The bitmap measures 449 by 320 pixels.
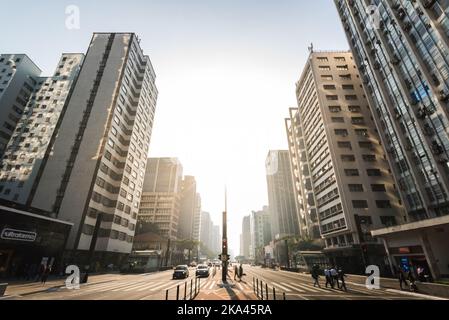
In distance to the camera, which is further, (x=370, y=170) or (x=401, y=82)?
(x=370, y=170)

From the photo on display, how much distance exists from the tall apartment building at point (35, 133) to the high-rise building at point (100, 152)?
16.9 inches

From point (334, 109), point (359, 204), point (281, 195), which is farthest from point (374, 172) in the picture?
point (281, 195)

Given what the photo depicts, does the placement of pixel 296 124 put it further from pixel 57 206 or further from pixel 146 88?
pixel 57 206

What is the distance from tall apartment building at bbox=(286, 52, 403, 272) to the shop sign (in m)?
43.3

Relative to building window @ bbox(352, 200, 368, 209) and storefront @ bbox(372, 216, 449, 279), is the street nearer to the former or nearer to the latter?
storefront @ bbox(372, 216, 449, 279)

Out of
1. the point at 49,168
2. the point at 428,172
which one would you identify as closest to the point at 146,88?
the point at 49,168

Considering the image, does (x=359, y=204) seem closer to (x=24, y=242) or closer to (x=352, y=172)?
(x=352, y=172)

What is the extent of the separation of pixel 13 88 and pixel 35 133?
643 inches

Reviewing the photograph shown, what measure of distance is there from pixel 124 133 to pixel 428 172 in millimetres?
56477

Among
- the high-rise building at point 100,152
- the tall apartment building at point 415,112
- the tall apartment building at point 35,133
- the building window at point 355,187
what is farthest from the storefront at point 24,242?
the building window at point 355,187

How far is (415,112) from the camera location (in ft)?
102

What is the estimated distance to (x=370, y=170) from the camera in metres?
44.6

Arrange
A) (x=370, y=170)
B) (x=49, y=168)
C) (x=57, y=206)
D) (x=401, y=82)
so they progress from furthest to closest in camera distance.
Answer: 1. (x=370, y=170)
2. (x=49, y=168)
3. (x=57, y=206)
4. (x=401, y=82)

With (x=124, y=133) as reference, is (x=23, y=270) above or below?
below
